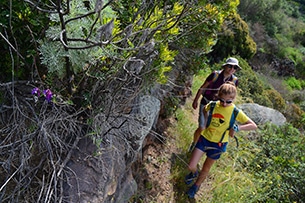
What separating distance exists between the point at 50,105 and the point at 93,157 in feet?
1.66

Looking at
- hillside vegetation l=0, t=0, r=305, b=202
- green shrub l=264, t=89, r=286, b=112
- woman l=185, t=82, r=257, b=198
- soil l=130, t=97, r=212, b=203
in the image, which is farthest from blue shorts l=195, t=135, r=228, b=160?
green shrub l=264, t=89, r=286, b=112

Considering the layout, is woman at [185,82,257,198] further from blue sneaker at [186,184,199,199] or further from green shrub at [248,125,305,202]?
green shrub at [248,125,305,202]

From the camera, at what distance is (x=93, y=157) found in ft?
7.13

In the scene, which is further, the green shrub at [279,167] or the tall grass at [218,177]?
the green shrub at [279,167]

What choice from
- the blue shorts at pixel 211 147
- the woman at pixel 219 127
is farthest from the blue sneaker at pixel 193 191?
the blue shorts at pixel 211 147

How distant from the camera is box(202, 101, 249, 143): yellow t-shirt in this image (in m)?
3.35

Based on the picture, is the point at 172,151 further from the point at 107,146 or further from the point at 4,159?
the point at 4,159

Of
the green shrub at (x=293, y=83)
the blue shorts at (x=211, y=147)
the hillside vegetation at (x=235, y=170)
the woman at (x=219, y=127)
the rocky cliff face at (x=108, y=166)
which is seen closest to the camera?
the rocky cliff face at (x=108, y=166)

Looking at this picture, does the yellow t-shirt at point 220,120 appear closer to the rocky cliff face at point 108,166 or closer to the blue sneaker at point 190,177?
the blue sneaker at point 190,177

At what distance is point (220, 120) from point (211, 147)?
37 cm

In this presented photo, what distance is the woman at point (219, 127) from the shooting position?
3.29m

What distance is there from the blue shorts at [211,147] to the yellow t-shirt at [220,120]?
76mm

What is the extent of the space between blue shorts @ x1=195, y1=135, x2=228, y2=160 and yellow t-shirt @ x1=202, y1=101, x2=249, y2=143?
0.08 metres

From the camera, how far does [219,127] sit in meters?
3.39
